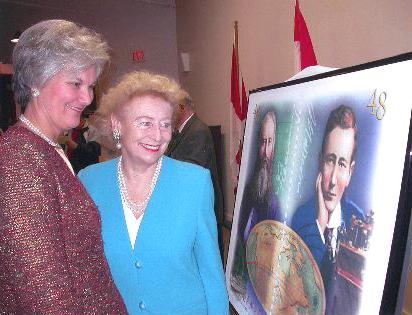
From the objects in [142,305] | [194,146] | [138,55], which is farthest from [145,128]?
[138,55]

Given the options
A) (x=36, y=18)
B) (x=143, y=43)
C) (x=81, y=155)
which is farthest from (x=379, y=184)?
(x=36, y=18)

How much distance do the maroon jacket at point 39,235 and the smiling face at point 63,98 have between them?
0.12 metres

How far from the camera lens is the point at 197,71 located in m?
5.68

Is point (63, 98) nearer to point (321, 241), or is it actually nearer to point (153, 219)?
point (153, 219)

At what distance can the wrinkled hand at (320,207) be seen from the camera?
1.08 metres

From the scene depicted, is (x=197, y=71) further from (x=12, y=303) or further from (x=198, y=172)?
(x=12, y=303)

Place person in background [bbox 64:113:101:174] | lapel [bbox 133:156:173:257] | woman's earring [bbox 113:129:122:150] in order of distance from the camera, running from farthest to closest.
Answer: person in background [bbox 64:113:101:174] < woman's earring [bbox 113:129:122:150] < lapel [bbox 133:156:173:257]

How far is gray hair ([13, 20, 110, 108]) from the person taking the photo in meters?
1.01

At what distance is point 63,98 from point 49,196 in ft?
1.02

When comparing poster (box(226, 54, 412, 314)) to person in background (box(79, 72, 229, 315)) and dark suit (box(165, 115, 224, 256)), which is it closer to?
person in background (box(79, 72, 229, 315))

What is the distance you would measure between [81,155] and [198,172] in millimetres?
3016

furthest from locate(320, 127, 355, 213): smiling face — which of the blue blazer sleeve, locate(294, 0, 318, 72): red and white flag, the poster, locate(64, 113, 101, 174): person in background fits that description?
locate(64, 113, 101, 174): person in background

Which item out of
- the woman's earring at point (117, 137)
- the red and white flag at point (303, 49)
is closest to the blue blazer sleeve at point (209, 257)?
the woman's earring at point (117, 137)

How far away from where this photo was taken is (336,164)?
3.45 feet
